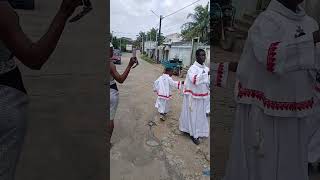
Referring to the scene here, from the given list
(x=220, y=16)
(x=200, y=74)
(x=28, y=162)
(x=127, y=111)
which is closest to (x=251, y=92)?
(x=220, y=16)

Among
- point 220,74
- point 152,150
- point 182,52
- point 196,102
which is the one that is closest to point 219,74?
A: point 220,74

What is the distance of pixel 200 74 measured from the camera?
6.07 m

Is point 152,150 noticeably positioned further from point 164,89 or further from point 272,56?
point 272,56

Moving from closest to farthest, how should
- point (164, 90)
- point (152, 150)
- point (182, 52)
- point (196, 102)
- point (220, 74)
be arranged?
1. point (220, 74)
2. point (152, 150)
3. point (196, 102)
4. point (164, 90)
5. point (182, 52)

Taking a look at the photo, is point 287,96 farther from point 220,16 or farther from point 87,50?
point 87,50

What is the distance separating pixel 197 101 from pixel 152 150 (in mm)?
1504

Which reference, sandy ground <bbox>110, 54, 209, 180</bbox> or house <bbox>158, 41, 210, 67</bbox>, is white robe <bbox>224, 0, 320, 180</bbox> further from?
house <bbox>158, 41, 210, 67</bbox>

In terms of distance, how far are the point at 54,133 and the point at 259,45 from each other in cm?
137

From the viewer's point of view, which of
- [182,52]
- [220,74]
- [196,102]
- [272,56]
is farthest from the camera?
[182,52]

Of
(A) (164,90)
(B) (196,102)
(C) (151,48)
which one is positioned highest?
(C) (151,48)

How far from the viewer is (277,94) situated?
2.04 meters

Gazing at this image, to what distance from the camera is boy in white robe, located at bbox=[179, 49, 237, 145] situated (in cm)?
610

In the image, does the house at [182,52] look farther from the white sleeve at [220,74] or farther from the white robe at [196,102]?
the white sleeve at [220,74]

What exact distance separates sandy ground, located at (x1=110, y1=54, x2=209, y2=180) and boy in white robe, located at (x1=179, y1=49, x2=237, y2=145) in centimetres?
18
